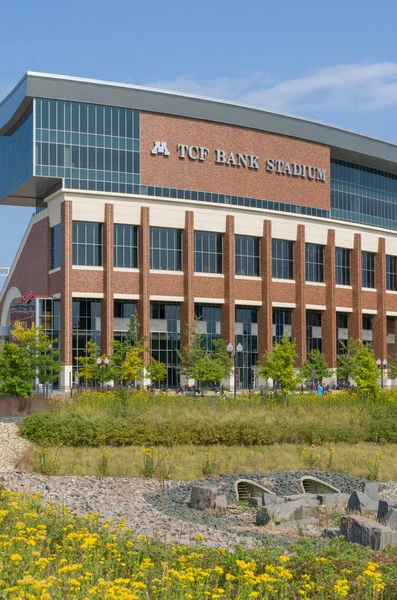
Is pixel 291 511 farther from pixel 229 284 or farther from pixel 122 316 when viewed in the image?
pixel 229 284

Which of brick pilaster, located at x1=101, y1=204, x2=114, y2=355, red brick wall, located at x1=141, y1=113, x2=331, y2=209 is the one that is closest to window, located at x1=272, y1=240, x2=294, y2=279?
red brick wall, located at x1=141, y1=113, x2=331, y2=209

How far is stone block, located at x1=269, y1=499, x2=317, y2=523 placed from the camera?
47.0 ft

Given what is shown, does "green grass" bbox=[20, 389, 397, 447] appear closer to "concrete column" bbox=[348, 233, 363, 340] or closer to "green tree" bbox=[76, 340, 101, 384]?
"green tree" bbox=[76, 340, 101, 384]

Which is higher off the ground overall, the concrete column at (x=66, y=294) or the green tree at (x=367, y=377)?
the concrete column at (x=66, y=294)

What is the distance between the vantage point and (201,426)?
2377 centimetres

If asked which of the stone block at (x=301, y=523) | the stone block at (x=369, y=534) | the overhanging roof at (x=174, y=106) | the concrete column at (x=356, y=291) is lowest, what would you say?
the stone block at (x=301, y=523)

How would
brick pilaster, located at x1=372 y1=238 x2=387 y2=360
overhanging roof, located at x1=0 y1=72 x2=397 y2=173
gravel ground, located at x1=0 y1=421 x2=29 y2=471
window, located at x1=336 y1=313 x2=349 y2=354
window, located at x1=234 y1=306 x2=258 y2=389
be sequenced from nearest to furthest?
1. gravel ground, located at x1=0 y1=421 x2=29 y2=471
2. overhanging roof, located at x1=0 y1=72 x2=397 y2=173
3. window, located at x1=234 y1=306 x2=258 y2=389
4. window, located at x1=336 y1=313 x2=349 y2=354
5. brick pilaster, located at x1=372 y1=238 x2=387 y2=360

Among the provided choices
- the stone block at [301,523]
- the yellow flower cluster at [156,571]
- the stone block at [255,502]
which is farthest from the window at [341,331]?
the yellow flower cluster at [156,571]

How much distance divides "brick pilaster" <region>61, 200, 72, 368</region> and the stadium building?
13 centimetres

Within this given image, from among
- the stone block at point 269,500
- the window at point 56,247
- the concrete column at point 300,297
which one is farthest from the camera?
the concrete column at point 300,297

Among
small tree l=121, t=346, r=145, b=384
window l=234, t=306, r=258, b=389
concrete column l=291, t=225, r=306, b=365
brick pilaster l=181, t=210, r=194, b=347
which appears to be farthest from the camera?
concrete column l=291, t=225, r=306, b=365

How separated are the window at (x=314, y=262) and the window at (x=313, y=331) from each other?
117 inches

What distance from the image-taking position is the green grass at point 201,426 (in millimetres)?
22984

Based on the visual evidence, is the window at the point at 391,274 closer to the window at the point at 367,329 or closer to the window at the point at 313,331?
the window at the point at 367,329
